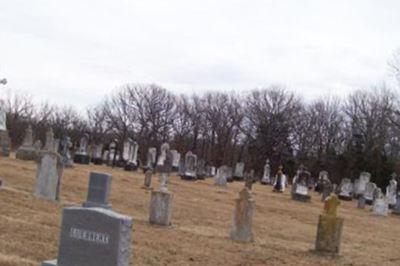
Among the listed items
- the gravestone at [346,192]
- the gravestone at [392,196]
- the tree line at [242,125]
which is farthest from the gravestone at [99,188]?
the tree line at [242,125]

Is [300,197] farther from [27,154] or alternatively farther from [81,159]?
[81,159]

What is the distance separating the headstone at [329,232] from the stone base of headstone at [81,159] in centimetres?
2544

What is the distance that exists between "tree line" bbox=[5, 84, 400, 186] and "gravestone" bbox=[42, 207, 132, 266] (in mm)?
55065

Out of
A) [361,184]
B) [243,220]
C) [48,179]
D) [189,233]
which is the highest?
[361,184]

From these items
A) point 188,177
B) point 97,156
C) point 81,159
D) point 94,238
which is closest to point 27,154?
point 81,159

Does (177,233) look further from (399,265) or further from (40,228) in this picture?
(399,265)

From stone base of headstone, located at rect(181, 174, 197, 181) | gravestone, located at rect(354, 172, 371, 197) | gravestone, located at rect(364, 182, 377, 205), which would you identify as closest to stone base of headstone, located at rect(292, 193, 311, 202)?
stone base of headstone, located at rect(181, 174, 197, 181)

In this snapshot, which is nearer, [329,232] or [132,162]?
[329,232]

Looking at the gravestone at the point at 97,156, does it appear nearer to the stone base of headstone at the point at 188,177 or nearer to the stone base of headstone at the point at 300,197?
the stone base of headstone at the point at 188,177

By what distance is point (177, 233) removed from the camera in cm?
1362

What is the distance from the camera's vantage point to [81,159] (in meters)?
37.9

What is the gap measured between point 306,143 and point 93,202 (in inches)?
2619

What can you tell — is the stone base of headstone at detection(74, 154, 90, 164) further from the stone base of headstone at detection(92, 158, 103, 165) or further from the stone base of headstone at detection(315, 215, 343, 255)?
the stone base of headstone at detection(315, 215, 343, 255)

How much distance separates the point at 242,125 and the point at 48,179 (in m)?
64.9
